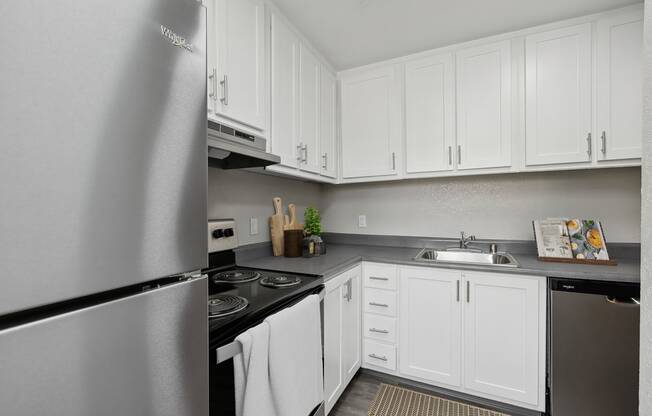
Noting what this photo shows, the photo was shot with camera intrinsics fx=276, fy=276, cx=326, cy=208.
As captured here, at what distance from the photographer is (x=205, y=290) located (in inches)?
24.0

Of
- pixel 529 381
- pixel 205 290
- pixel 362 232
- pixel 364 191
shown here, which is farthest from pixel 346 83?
pixel 529 381

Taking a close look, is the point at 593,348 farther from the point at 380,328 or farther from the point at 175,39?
the point at 175,39

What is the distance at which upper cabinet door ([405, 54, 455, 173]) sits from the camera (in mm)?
2125

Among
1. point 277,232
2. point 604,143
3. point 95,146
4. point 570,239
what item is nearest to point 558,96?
point 604,143

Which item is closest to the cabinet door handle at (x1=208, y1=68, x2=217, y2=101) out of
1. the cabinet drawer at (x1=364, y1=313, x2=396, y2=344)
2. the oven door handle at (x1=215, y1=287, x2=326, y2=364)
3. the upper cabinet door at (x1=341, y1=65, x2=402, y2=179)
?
the oven door handle at (x1=215, y1=287, x2=326, y2=364)

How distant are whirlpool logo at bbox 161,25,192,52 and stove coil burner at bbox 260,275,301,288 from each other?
95 cm

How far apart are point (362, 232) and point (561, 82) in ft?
6.04

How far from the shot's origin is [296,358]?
106 cm

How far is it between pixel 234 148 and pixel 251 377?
0.83 meters

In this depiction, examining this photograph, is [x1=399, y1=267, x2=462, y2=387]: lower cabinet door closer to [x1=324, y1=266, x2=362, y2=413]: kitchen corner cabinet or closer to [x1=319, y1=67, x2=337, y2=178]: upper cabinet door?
[x1=324, y1=266, x2=362, y2=413]: kitchen corner cabinet

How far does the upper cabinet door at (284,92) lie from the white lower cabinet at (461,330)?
1.03 meters

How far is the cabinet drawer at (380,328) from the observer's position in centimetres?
196

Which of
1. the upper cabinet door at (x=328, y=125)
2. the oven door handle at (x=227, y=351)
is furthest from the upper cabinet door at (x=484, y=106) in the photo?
the oven door handle at (x=227, y=351)

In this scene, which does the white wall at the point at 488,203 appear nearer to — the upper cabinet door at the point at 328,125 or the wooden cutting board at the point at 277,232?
the upper cabinet door at the point at 328,125
